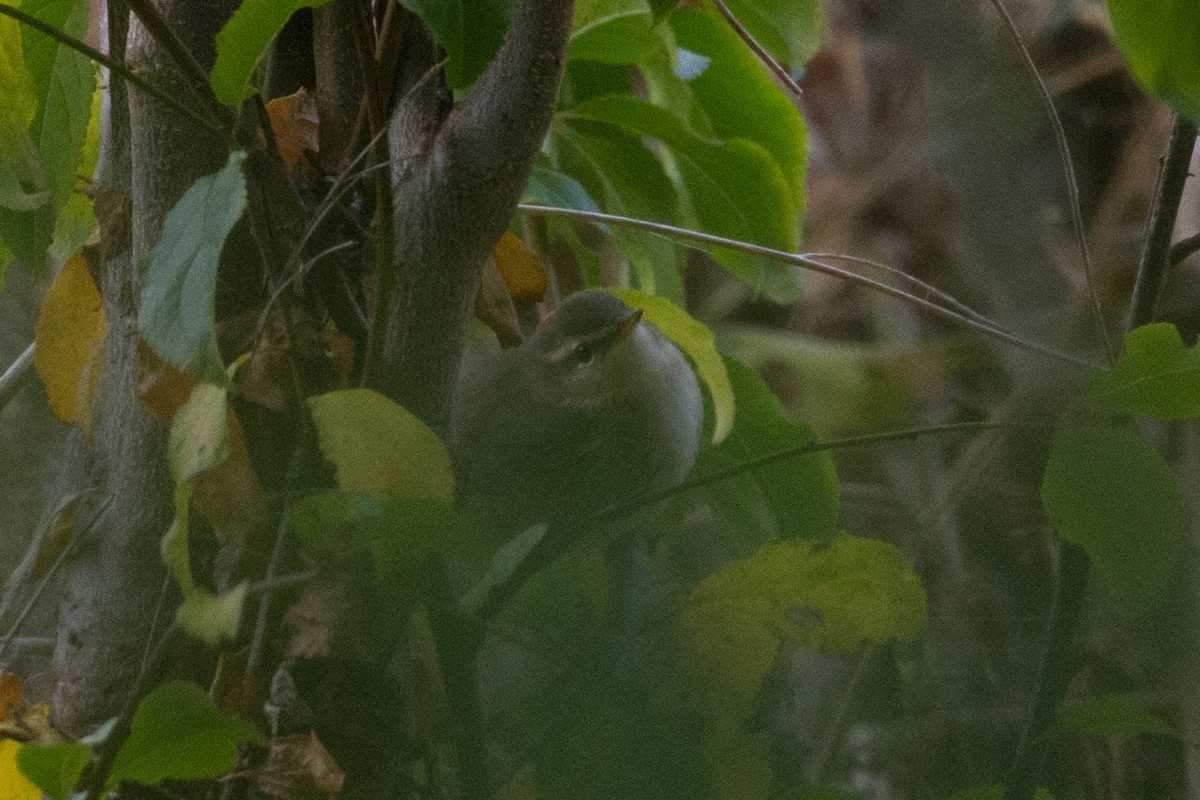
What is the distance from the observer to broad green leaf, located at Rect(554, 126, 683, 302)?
2.51ft

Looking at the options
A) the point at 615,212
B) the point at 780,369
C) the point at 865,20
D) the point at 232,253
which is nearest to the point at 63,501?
the point at 232,253

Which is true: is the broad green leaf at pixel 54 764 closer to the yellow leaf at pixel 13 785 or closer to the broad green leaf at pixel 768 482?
the yellow leaf at pixel 13 785

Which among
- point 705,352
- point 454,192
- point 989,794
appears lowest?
point 989,794

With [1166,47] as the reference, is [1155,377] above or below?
below

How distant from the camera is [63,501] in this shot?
57 centimetres

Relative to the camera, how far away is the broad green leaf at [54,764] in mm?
401

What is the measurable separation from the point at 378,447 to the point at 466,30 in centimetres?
15

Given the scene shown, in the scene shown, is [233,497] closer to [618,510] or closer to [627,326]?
[618,510]

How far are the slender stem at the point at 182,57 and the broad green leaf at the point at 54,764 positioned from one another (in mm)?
238

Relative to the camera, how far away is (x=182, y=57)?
1.54ft

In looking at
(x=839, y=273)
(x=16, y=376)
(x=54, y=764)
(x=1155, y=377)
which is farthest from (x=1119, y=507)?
(x=16, y=376)

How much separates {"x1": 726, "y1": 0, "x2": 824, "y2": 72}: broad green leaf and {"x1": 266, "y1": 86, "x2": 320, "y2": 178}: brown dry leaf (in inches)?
10.3

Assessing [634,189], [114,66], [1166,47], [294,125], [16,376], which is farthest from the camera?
[634,189]

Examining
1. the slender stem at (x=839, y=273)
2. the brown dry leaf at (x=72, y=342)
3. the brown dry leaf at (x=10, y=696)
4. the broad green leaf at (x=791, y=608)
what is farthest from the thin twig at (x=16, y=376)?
the broad green leaf at (x=791, y=608)
